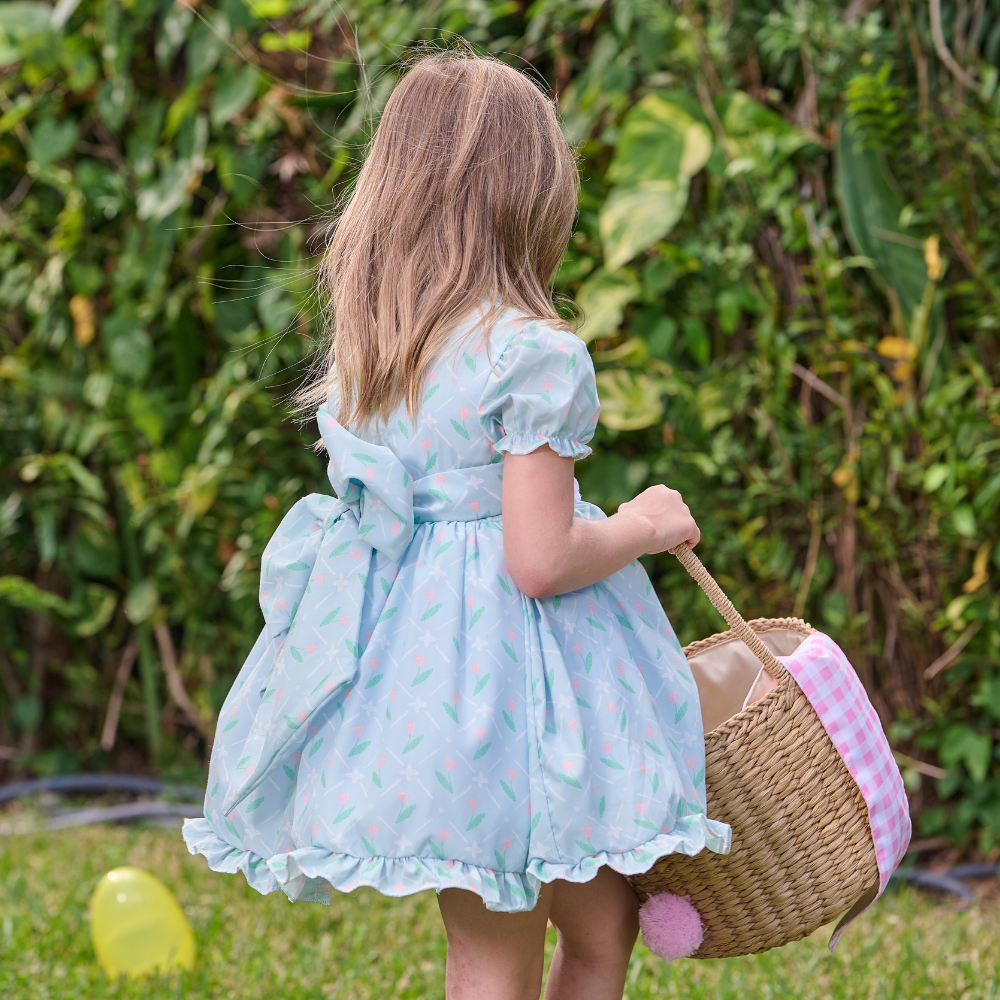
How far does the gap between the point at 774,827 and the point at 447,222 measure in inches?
31.9

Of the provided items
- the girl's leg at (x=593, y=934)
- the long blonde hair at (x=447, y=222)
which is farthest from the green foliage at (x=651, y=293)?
the girl's leg at (x=593, y=934)

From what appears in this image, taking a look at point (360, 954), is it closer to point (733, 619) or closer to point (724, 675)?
point (724, 675)

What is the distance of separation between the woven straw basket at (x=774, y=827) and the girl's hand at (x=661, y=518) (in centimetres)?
3

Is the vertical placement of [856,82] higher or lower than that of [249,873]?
higher

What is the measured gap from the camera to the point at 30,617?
3.66 metres

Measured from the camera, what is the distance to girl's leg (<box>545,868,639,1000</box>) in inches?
57.7

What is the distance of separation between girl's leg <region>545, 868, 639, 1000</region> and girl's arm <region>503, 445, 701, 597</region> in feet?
1.38

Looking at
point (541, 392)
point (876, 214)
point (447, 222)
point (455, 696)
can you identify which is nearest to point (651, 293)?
point (876, 214)

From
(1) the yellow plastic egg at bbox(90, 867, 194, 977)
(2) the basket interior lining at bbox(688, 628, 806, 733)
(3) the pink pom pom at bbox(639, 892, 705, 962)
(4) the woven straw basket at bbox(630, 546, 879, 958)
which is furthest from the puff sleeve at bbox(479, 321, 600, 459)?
(1) the yellow plastic egg at bbox(90, 867, 194, 977)

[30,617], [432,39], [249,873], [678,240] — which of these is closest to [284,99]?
[432,39]

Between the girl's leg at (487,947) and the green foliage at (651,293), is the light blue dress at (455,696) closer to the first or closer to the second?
the girl's leg at (487,947)

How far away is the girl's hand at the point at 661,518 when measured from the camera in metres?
1.36

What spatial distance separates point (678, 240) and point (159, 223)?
1475mm

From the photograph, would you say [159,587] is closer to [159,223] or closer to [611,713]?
[159,223]
